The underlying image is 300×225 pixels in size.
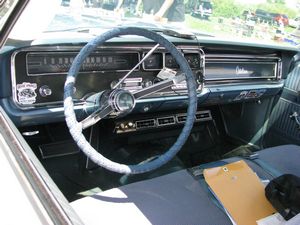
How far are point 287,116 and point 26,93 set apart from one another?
1.87 metres

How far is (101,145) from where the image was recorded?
101 inches

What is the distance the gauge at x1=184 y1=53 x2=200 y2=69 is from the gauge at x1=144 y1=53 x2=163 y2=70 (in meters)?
0.20

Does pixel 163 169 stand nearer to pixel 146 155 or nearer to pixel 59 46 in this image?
pixel 146 155

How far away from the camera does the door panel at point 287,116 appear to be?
8.89 ft

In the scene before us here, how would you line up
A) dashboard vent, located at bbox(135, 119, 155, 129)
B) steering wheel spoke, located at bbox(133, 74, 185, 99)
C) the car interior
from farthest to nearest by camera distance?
dashboard vent, located at bbox(135, 119, 155, 129), steering wheel spoke, located at bbox(133, 74, 185, 99), the car interior

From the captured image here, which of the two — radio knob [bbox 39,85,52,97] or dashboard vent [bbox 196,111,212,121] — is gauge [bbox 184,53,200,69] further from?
radio knob [bbox 39,85,52,97]

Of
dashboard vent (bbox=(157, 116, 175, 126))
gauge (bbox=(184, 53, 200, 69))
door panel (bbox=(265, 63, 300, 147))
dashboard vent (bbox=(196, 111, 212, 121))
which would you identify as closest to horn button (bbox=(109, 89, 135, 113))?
gauge (bbox=(184, 53, 200, 69))

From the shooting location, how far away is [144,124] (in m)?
2.57

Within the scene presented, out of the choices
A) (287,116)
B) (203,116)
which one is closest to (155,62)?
(203,116)

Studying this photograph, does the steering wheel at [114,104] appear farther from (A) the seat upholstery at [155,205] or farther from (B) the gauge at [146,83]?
(B) the gauge at [146,83]

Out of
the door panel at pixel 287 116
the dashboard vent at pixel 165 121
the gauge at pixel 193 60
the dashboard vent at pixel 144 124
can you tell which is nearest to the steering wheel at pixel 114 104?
the gauge at pixel 193 60

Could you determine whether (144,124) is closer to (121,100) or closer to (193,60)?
(193,60)

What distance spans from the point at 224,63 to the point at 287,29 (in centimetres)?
43

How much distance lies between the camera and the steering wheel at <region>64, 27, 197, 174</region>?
140 cm
